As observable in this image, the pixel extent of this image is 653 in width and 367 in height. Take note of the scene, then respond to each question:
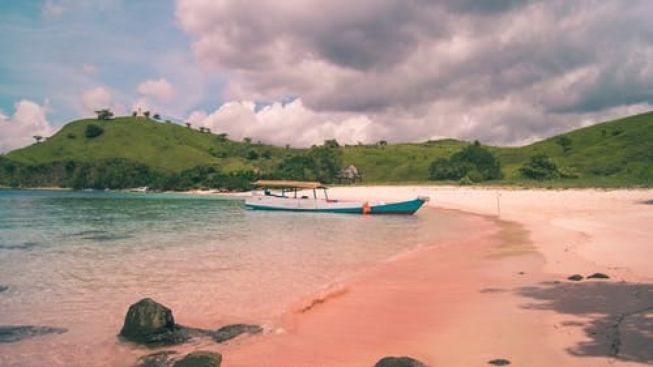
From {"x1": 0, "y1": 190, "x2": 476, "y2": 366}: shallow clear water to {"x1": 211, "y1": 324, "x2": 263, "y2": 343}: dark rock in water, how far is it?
1.96 ft

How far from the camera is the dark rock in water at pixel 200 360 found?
26.6ft

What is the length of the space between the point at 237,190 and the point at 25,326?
14001cm

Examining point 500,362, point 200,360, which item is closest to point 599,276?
point 500,362

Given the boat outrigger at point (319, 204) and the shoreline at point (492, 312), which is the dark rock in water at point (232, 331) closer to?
the shoreline at point (492, 312)

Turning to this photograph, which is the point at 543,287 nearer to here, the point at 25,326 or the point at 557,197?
the point at 25,326

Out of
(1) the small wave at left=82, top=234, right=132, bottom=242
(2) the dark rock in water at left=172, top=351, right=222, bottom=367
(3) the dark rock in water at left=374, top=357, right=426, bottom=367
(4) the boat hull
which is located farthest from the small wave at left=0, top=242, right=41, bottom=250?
(4) the boat hull

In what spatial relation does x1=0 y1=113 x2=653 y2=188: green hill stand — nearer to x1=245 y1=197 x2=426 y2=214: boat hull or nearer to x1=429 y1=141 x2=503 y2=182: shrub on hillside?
x1=429 y1=141 x2=503 y2=182: shrub on hillside

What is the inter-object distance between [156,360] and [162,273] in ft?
34.0

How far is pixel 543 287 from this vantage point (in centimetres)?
1342

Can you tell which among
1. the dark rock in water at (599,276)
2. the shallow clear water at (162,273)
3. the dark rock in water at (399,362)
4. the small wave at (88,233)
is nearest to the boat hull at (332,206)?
the shallow clear water at (162,273)

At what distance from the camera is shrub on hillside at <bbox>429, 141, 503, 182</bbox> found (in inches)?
4911

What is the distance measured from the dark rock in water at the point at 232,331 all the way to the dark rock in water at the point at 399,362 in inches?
153

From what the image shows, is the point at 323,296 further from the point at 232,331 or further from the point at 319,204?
the point at 319,204

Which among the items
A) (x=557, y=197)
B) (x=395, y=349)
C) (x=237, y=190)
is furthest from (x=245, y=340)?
(x=237, y=190)
